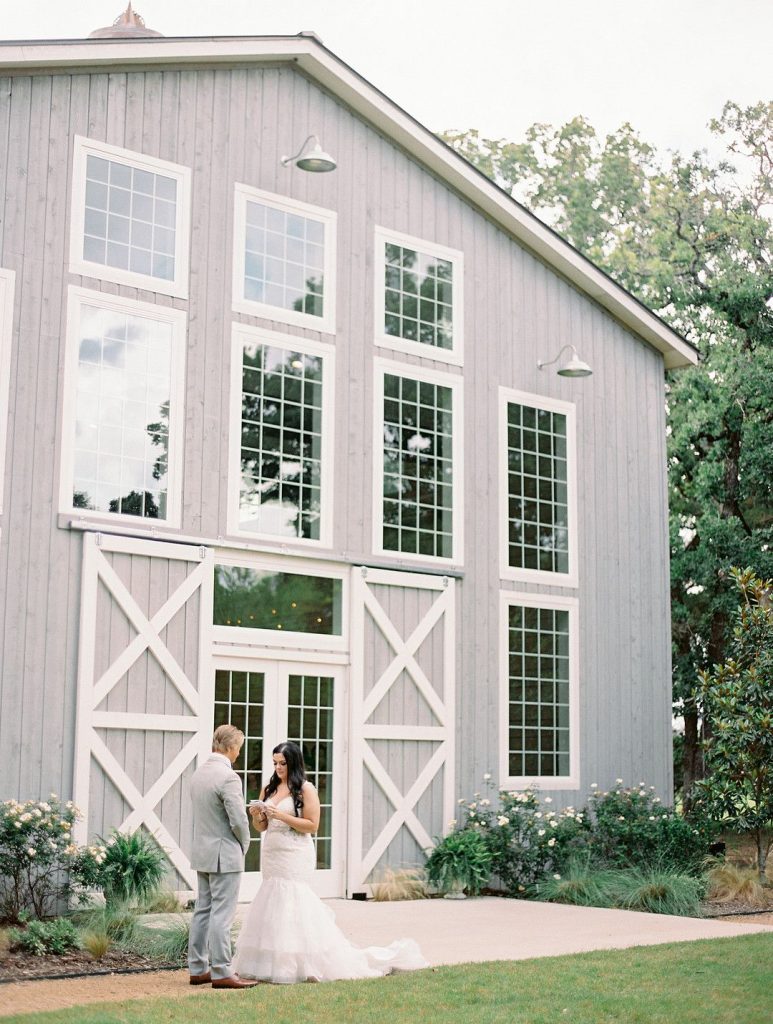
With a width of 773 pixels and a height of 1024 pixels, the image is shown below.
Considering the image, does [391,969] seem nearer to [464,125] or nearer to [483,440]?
[483,440]

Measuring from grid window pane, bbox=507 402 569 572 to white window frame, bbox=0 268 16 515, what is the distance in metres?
5.85

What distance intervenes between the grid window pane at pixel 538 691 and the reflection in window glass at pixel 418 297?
3.16 m

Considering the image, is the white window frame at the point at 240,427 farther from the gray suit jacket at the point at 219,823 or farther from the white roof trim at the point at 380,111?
the gray suit jacket at the point at 219,823

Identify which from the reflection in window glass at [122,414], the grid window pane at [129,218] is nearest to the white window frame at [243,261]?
the grid window pane at [129,218]

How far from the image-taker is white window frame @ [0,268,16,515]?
11.0m

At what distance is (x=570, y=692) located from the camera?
1479 cm

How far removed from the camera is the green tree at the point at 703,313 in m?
19.3

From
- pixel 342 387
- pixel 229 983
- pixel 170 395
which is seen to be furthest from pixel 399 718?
pixel 229 983

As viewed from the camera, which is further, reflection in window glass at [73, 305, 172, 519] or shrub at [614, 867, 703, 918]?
shrub at [614, 867, 703, 918]

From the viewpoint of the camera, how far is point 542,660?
14.7m

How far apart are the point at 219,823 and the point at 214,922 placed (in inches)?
22.8

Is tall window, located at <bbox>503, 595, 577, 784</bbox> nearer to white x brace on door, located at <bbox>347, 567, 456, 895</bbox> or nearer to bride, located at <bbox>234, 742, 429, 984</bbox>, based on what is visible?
white x brace on door, located at <bbox>347, 567, 456, 895</bbox>

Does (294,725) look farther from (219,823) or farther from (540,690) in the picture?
(219,823)

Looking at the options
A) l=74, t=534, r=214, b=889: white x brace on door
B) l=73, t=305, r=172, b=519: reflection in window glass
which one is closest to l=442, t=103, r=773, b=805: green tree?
l=74, t=534, r=214, b=889: white x brace on door
